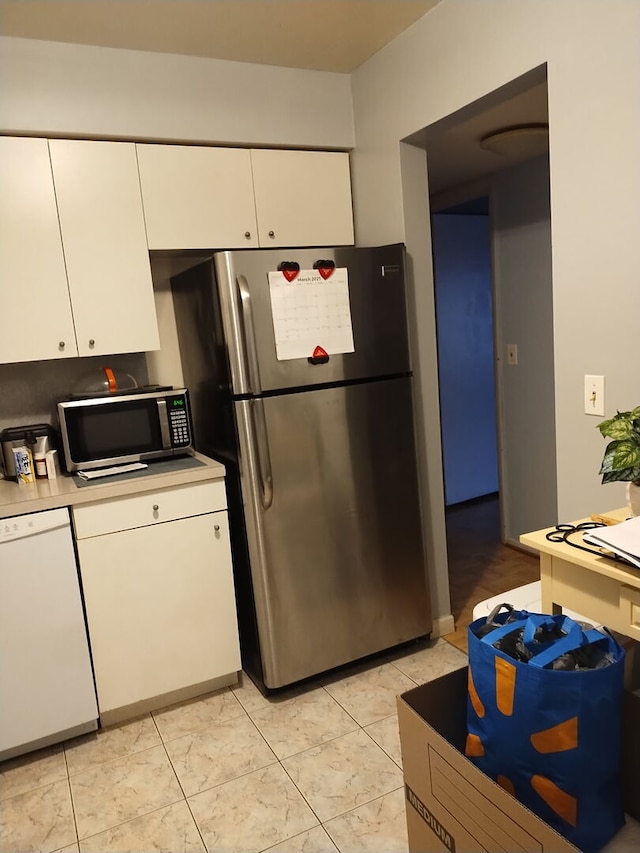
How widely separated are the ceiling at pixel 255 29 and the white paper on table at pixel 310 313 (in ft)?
2.29

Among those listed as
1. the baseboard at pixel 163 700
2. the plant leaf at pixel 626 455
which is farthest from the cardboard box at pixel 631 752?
the baseboard at pixel 163 700

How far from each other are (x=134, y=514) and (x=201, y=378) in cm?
62

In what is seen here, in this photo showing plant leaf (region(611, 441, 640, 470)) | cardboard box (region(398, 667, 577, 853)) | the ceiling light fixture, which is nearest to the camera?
cardboard box (region(398, 667, 577, 853))

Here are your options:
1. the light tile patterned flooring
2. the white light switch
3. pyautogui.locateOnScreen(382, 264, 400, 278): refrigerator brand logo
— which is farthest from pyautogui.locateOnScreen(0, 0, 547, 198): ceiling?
the light tile patterned flooring

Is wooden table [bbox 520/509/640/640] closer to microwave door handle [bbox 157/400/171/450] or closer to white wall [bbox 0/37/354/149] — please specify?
microwave door handle [bbox 157/400/171/450]

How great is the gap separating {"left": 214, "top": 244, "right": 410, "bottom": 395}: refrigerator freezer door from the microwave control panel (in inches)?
13.8

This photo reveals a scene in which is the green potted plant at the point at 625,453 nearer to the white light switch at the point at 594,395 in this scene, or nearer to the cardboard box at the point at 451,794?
the white light switch at the point at 594,395

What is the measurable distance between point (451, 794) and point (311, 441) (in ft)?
4.29

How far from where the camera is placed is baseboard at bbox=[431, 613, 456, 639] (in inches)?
108

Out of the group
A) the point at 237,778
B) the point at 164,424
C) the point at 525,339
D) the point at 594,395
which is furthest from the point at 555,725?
the point at 525,339

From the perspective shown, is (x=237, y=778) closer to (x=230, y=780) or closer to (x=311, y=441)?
(x=230, y=780)

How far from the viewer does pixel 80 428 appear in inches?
89.6

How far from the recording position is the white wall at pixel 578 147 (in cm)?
156

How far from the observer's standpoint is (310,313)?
7.31 ft
